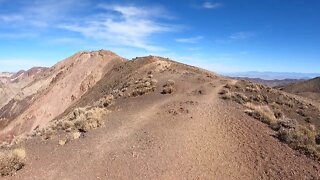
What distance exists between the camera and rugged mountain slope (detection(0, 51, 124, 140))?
47156 millimetres

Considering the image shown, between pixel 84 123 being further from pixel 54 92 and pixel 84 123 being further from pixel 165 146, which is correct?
pixel 54 92

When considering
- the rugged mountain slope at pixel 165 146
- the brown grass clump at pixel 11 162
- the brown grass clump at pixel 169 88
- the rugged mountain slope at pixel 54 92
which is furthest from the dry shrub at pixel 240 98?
the rugged mountain slope at pixel 54 92

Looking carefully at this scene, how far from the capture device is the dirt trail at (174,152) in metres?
14.8

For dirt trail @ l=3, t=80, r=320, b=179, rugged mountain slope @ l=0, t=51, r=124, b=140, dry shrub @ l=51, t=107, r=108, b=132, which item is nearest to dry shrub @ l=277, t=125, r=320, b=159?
dirt trail @ l=3, t=80, r=320, b=179

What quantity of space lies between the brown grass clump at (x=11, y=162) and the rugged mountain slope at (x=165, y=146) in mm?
264

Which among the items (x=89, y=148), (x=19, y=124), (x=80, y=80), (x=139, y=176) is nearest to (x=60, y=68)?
(x=80, y=80)

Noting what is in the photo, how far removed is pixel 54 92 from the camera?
2072 inches

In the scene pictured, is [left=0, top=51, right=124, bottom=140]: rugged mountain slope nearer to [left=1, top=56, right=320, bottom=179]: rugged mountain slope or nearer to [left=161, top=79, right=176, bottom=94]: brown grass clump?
[left=161, top=79, right=176, bottom=94]: brown grass clump

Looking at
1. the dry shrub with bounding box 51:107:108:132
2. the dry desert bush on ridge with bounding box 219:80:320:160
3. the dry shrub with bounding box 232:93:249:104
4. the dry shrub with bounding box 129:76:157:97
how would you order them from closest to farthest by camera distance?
1. the dry desert bush on ridge with bounding box 219:80:320:160
2. the dry shrub with bounding box 51:107:108:132
3. the dry shrub with bounding box 232:93:249:104
4. the dry shrub with bounding box 129:76:157:97

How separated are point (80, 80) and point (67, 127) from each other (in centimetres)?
3253

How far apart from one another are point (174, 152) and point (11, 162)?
7602 mm

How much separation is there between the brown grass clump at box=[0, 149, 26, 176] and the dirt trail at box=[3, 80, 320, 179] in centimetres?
36

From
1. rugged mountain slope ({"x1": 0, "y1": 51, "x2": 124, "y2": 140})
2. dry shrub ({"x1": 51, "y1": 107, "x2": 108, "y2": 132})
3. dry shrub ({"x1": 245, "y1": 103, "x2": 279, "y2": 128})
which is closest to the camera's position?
dry shrub ({"x1": 51, "y1": 107, "x2": 108, "y2": 132})

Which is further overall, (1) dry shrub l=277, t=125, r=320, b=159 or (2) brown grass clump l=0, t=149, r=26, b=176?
(1) dry shrub l=277, t=125, r=320, b=159
